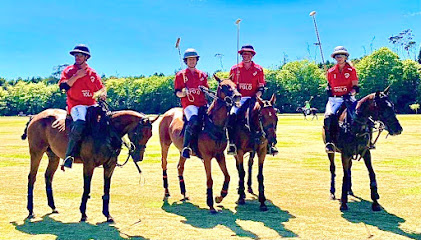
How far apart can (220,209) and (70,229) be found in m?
3.24

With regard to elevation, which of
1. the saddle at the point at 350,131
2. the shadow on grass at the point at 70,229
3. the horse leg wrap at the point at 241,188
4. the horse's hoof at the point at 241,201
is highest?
the saddle at the point at 350,131

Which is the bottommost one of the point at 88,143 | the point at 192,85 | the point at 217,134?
the point at 88,143

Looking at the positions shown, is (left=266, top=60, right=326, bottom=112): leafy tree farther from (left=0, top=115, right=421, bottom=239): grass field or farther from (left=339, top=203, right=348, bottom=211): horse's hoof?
(left=339, top=203, right=348, bottom=211): horse's hoof

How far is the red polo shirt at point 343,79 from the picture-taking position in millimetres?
8961

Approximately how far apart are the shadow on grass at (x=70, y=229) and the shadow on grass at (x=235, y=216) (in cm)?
157

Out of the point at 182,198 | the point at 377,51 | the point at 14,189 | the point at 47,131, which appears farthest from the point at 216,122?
the point at 377,51

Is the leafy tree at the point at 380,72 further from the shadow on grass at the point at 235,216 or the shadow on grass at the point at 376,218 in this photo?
the shadow on grass at the point at 235,216

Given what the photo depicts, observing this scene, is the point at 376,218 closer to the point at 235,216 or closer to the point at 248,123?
the point at 235,216

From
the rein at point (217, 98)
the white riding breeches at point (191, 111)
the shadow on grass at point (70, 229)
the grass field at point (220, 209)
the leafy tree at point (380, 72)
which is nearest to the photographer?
the shadow on grass at point (70, 229)

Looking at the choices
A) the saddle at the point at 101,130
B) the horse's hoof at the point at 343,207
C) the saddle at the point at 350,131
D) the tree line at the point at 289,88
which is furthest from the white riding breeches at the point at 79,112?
the tree line at the point at 289,88

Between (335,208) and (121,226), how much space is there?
472 cm

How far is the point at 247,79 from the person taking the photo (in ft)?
31.3

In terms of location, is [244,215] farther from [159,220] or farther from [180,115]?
[180,115]

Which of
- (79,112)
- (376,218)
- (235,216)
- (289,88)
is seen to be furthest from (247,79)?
(289,88)
